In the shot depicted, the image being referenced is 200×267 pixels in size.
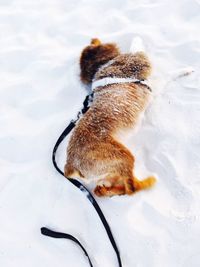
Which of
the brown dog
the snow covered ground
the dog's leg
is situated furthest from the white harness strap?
the dog's leg

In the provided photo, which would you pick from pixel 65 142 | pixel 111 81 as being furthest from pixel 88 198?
pixel 111 81

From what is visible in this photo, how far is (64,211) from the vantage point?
9.07ft

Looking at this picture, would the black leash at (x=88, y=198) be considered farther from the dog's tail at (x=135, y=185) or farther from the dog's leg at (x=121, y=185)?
the dog's tail at (x=135, y=185)

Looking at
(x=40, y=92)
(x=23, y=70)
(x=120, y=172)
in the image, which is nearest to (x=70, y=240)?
(x=120, y=172)

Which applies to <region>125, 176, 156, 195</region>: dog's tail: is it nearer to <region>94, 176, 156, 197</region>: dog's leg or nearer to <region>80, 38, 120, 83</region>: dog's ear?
<region>94, 176, 156, 197</region>: dog's leg

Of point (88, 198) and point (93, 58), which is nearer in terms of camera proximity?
point (88, 198)

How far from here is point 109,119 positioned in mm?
2857

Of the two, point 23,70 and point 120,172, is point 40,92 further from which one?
point 120,172

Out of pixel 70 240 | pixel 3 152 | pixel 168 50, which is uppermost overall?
pixel 168 50

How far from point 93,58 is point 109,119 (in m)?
0.87

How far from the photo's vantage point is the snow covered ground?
2.53 meters

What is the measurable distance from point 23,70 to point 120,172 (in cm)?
178

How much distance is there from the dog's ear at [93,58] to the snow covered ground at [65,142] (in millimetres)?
155

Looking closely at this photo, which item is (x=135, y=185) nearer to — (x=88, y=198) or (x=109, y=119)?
(x=88, y=198)
